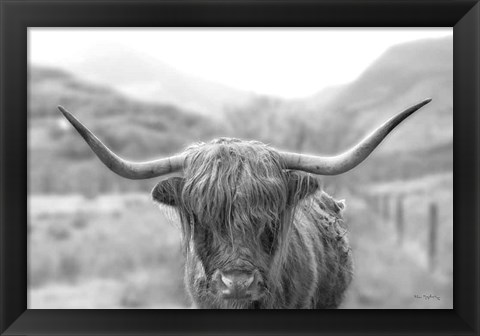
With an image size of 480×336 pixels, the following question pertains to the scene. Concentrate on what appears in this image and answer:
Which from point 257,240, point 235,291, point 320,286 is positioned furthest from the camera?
point 320,286

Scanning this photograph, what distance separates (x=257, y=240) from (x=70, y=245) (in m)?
2.59

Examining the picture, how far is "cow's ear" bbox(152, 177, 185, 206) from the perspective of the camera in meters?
2.79

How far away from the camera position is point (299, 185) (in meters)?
2.83

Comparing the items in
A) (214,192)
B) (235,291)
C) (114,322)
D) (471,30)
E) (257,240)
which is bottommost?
(114,322)

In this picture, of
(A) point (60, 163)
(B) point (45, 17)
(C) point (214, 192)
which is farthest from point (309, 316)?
(A) point (60, 163)

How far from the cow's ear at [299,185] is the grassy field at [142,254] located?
1.05 meters

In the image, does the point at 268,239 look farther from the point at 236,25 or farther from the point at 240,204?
the point at 236,25

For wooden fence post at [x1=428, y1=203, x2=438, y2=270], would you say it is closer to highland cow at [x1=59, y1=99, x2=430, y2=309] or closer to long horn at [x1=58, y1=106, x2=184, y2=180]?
highland cow at [x1=59, y1=99, x2=430, y2=309]

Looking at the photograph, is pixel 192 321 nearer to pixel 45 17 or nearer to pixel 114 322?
pixel 114 322

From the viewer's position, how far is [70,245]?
4.68 metres

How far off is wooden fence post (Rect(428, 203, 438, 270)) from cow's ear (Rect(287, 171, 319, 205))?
137 cm

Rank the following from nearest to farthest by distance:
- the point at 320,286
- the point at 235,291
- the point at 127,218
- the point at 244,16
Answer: the point at 235,291, the point at 244,16, the point at 320,286, the point at 127,218
